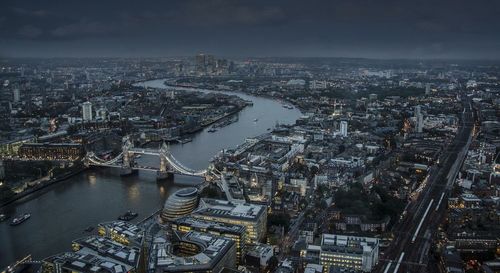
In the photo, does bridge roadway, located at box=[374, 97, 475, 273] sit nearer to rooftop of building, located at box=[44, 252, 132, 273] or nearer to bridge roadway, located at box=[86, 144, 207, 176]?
rooftop of building, located at box=[44, 252, 132, 273]

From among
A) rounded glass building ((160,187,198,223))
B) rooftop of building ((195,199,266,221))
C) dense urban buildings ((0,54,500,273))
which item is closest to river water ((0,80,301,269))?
dense urban buildings ((0,54,500,273))

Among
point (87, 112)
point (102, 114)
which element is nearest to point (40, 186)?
point (102, 114)

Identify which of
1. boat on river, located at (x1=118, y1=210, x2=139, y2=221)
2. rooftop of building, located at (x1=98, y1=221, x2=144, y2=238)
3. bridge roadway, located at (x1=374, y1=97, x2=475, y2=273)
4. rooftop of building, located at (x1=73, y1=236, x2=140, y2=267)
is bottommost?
boat on river, located at (x1=118, y1=210, x2=139, y2=221)

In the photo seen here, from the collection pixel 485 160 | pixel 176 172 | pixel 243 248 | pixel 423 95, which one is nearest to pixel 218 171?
pixel 176 172

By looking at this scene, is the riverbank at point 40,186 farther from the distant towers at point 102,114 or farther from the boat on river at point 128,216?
the distant towers at point 102,114

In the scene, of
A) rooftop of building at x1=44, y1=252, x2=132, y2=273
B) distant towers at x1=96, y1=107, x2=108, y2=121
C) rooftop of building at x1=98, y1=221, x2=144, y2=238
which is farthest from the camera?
distant towers at x1=96, y1=107, x2=108, y2=121
